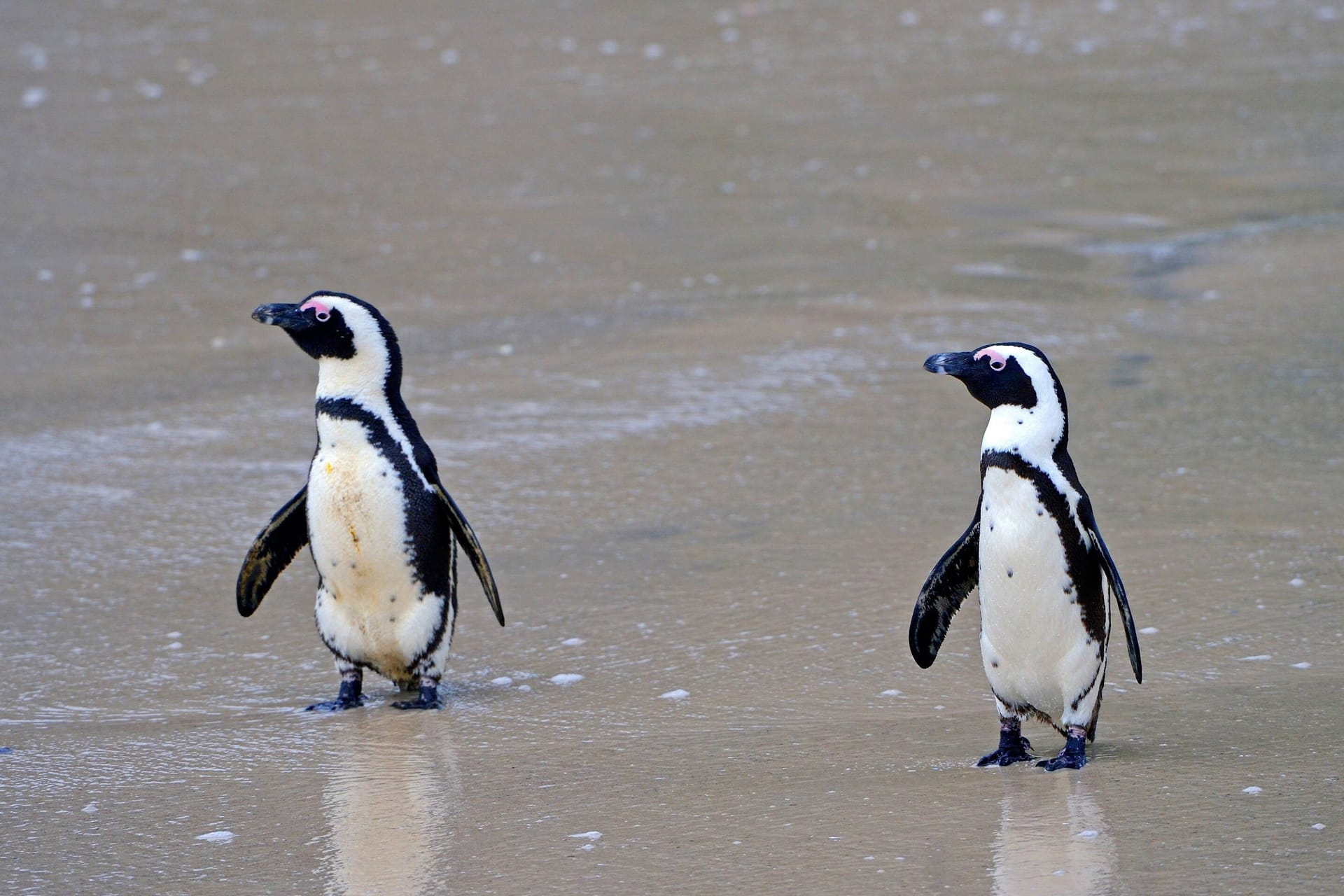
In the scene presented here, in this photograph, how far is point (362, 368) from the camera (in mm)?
3488

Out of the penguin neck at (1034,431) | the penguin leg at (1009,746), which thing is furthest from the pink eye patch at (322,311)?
the penguin leg at (1009,746)

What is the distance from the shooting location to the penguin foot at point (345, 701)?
3.44m

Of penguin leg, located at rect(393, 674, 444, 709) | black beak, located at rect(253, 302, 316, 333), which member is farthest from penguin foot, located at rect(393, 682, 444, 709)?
black beak, located at rect(253, 302, 316, 333)

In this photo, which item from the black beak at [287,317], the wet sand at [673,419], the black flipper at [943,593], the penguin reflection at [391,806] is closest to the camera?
the penguin reflection at [391,806]

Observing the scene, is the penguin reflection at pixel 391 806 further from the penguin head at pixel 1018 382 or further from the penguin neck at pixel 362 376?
the penguin head at pixel 1018 382

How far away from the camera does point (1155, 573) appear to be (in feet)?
13.2

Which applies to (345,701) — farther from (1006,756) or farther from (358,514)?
(1006,756)

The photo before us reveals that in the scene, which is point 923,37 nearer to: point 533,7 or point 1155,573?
point 533,7

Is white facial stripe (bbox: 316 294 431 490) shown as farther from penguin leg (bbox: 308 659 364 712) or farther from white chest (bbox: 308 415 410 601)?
penguin leg (bbox: 308 659 364 712)

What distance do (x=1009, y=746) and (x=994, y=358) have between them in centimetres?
68

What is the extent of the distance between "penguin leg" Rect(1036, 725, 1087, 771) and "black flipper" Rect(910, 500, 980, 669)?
0.31 meters

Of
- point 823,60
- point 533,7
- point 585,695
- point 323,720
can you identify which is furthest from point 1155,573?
point 533,7

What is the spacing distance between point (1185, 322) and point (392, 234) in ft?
11.5

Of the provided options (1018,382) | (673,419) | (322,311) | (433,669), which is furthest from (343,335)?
(673,419)
